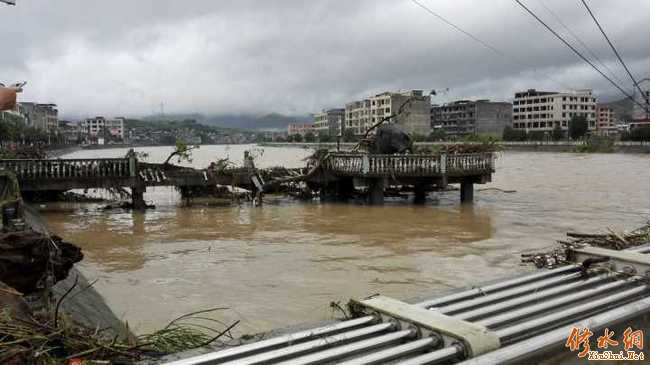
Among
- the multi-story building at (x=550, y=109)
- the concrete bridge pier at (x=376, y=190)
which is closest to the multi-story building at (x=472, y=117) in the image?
the multi-story building at (x=550, y=109)

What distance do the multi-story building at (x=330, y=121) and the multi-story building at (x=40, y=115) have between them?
232 feet

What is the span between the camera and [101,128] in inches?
7426

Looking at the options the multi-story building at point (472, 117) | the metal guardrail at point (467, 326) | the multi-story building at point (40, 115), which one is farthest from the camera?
the multi-story building at point (472, 117)

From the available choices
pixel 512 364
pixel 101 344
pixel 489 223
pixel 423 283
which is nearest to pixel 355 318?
pixel 512 364

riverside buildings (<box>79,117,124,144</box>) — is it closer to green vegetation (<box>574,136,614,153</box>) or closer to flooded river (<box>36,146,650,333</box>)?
green vegetation (<box>574,136,614,153</box>)

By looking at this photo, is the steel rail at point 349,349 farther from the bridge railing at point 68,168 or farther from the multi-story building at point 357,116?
the multi-story building at point 357,116

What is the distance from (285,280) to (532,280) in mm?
5366

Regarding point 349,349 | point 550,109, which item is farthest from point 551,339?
point 550,109

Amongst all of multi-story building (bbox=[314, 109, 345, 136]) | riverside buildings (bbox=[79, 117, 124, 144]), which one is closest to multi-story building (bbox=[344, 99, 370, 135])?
multi-story building (bbox=[314, 109, 345, 136])

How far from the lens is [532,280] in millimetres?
4434

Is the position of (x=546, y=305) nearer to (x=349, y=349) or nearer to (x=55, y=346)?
(x=349, y=349)

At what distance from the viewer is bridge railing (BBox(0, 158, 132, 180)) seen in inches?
679

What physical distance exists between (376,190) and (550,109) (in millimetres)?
117100

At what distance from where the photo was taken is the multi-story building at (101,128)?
600ft
